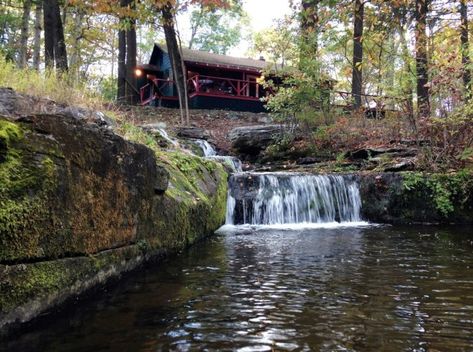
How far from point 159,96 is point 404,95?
616 inches

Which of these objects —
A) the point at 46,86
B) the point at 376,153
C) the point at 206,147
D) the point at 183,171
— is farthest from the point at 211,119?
the point at 183,171

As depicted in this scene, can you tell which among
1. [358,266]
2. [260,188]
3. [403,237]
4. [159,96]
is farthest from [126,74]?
[358,266]

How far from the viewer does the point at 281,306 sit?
3873mm

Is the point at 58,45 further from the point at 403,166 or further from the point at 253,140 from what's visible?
the point at 403,166

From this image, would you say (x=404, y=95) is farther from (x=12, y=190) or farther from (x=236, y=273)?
(x=12, y=190)

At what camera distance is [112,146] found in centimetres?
457

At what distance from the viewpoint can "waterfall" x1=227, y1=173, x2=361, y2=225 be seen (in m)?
10.3

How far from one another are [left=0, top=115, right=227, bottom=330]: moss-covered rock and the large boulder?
34.8 feet

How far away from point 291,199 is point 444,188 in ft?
12.1

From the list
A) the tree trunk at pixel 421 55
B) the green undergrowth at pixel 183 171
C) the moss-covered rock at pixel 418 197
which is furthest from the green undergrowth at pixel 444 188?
the green undergrowth at pixel 183 171

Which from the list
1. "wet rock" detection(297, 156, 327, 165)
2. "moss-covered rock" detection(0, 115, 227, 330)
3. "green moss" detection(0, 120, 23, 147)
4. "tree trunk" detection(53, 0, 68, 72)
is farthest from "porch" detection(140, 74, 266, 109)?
"green moss" detection(0, 120, 23, 147)

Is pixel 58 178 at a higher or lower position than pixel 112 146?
lower

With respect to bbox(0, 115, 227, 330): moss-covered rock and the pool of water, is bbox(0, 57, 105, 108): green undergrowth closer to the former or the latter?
bbox(0, 115, 227, 330): moss-covered rock

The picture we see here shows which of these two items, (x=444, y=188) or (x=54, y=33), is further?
(x=54, y=33)
